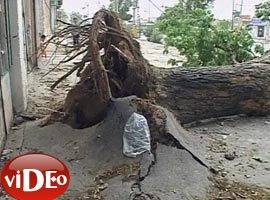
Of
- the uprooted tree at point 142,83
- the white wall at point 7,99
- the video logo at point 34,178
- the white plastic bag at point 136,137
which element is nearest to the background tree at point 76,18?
the uprooted tree at point 142,83

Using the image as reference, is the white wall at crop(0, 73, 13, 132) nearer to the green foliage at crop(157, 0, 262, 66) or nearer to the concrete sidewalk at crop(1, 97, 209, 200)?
the concrete sidewalk at crop(1, 97, 209, 200)

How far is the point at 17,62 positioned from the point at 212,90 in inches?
88.9

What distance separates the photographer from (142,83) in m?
4.32

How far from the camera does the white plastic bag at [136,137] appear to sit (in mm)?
3486

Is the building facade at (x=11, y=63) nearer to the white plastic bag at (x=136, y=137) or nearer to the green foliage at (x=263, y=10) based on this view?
the white plastic bag at (x=136, y=137)

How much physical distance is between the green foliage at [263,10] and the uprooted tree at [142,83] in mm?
1924

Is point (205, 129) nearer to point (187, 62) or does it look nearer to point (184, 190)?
point (184, 190)

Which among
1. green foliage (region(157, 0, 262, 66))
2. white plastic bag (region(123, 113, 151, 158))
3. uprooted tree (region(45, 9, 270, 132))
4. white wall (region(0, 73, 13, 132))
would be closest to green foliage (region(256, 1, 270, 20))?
green foliage (region(157, 0, 262, 66))

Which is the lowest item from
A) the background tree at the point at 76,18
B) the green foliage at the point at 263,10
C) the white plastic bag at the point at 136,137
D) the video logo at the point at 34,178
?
the white plastic bag at the point at 136,137

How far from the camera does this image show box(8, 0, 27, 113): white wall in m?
4.94

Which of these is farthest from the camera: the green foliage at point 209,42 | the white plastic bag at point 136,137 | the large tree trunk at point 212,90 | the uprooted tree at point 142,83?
the green foliage at point 209,42

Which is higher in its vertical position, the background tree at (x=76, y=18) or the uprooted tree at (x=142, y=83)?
the background tree at (x=76, y=18)

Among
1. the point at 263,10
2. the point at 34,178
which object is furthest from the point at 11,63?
the point at 34,178

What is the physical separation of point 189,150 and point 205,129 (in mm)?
1061
